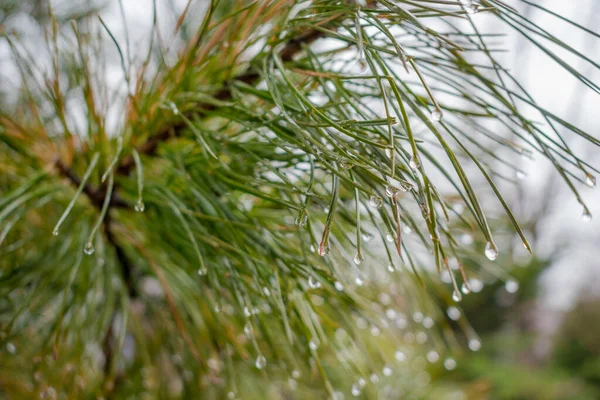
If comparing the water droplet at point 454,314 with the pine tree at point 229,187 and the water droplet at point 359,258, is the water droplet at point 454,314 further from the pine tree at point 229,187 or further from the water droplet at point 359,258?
the water droplet at point 359,258

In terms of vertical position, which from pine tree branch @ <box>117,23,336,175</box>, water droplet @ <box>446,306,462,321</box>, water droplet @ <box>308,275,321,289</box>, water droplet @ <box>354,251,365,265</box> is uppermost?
pine tree branch @ <box>117,23,336,175</box>

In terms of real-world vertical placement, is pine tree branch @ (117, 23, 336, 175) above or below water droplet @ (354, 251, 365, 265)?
above

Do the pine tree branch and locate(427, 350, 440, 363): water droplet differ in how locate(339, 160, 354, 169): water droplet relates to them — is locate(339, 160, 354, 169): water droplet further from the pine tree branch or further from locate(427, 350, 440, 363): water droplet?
locate(427, 350, 440, 363): water droplet

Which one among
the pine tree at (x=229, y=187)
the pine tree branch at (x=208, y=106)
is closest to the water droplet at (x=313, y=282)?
the pine tree at (x=229, y=187)

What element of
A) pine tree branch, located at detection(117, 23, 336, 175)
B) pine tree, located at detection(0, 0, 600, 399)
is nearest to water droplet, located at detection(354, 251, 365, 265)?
pine tree, located at detection(0, 0, 600, 399)

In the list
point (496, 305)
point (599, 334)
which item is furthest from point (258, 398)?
point (599, 334)

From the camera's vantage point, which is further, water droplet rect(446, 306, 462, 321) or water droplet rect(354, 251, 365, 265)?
water droplet rect(446, 306, 462, 321)

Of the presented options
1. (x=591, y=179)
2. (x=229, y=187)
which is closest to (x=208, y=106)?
(x=229, y=187)

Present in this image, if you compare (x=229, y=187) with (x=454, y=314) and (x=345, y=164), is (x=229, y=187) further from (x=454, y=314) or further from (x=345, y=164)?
(x=454, y=314)
